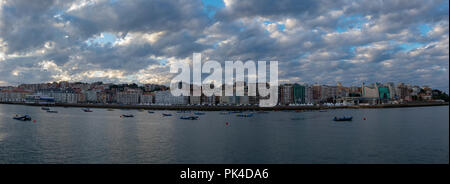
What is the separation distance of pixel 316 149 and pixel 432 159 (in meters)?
5.36

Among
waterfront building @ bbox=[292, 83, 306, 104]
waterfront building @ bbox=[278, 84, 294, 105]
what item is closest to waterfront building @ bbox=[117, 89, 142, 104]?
waterfront building @ bbox=[278, 84, 294, 105]

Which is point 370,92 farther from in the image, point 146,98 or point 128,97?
point 128,97

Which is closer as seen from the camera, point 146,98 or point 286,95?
point 286,95

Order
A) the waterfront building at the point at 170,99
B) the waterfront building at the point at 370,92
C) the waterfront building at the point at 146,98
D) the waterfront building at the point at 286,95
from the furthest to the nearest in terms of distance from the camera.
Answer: the waterfront building at the point at 370,92 < the waterfront building at the point at 146,98 < the waterfront building at the point at 286,95 < the waterfront building at the point at 170,99

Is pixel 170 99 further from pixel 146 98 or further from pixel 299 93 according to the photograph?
pixel 299 93

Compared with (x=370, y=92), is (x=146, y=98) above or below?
below

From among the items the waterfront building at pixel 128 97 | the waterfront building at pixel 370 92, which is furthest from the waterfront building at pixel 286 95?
the waterfront building at pixel 128 97

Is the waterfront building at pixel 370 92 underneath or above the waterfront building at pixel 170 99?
above

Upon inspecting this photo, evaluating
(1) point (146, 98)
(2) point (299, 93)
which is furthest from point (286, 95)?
(1) point (146, 98)

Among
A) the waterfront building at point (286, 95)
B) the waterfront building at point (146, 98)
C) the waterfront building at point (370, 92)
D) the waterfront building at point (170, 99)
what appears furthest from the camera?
the waterfront building at point (370, 92)

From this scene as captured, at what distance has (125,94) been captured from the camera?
11806cm

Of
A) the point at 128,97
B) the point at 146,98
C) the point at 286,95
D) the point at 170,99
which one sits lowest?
the point at 170,99

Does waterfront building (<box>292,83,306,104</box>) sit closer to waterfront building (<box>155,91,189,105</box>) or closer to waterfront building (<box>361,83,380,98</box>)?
waterfront building (<box>361,83,380,98</box>)

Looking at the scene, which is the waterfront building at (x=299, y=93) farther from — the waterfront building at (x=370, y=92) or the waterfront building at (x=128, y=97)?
the waterfront building at (x=128, y=97)
